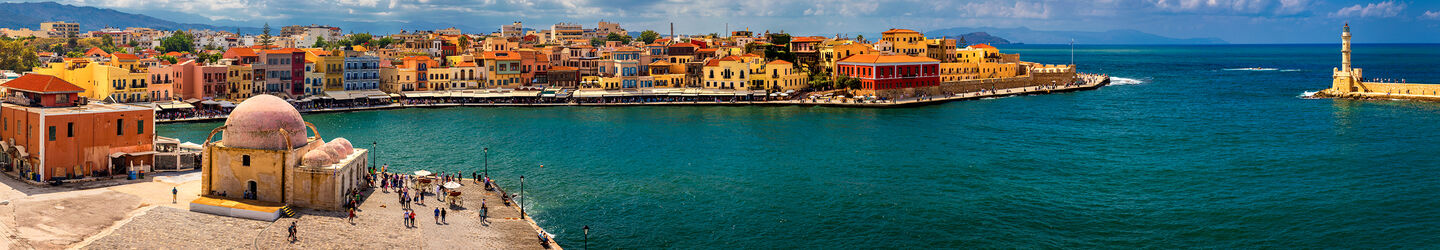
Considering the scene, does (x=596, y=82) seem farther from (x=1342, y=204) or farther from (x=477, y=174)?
(x=1342, y=204)

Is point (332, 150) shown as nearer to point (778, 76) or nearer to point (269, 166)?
point (269, 166)

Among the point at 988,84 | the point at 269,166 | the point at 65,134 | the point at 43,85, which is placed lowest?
the point at 269,166

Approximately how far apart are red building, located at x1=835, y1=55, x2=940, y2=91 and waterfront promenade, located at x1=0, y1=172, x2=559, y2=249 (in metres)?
54.9

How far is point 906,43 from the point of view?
95812 millimetres

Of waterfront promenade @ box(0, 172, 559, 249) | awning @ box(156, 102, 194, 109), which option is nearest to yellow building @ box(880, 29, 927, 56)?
awning @ box(156, 102, 194, 109)

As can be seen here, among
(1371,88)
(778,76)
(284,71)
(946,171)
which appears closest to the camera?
(946,171)

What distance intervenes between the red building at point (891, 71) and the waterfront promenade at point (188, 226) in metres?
54.9

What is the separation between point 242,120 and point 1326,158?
148 ft

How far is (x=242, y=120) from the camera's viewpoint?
96.3 feet

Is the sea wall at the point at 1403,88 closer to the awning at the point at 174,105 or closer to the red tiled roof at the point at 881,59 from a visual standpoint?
the red tiled roof at the point at 881,59

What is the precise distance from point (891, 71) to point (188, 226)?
63877 mm

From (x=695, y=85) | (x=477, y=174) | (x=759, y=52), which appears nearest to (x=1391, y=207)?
(x=477, y=174)

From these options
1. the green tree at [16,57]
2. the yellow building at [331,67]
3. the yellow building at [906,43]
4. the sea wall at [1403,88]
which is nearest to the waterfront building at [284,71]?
the yellow building at [331,67]

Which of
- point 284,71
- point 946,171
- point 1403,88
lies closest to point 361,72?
point 284,71
